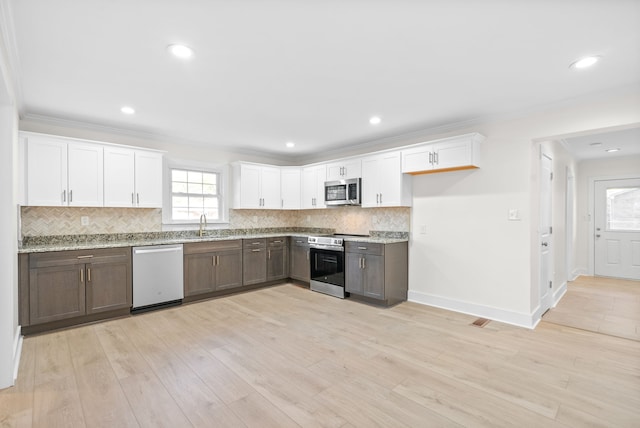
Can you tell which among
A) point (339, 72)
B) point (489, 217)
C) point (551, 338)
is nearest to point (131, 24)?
point (339, 72)

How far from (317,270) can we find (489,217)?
2734 millimetres

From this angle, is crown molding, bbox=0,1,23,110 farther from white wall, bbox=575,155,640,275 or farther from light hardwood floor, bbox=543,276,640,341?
white wall, bbox=575,155,640,275

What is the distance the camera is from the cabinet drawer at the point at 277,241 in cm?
554

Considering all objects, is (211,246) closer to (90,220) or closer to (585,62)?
(90,220)

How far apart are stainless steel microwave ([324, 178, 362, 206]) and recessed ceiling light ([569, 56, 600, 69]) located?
2927 millimetres

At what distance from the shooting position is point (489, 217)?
3854 mm

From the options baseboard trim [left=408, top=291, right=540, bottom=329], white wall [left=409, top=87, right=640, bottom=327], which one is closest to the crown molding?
white wall [left=409, top=87, right=640, bottom=327]

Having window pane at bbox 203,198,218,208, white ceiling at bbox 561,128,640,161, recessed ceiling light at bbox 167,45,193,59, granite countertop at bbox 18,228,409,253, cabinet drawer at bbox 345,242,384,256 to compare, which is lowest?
cabinet drawer at bbox 345,242,384,256

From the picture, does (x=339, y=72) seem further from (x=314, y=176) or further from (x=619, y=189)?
(x=619, y=189)

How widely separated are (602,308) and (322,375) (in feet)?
13.8

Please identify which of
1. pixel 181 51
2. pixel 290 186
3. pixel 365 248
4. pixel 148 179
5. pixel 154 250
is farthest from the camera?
pixel 290 186

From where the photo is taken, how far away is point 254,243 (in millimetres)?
5281

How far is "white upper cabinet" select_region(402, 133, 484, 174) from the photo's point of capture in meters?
3.79

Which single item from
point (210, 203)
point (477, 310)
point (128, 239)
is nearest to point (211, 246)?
point (210, 203)
